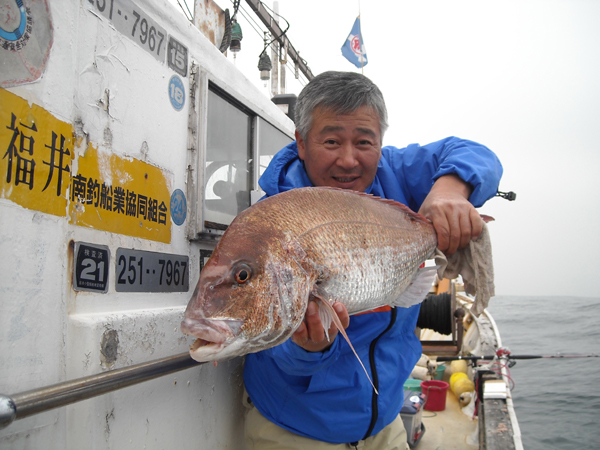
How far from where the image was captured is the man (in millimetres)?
1957

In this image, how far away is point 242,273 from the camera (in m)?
1.23

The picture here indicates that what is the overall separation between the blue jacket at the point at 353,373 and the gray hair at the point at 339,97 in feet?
0.89

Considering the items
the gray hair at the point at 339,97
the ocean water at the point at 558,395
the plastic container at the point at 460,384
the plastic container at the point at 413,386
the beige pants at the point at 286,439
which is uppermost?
the gray hair at the point at 339,97

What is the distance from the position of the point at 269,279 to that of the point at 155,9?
4.89ft

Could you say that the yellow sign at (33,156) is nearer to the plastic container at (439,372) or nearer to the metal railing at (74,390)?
Result: the metal railing at (74,390)

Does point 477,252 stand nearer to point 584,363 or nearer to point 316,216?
point 316,216

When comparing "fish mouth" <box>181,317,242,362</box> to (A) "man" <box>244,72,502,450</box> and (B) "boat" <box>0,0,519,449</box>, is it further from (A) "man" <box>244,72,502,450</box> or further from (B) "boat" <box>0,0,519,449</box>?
(A) "man" <box>244,72,502,450</box>

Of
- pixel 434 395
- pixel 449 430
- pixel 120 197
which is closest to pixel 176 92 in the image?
pixel 120 197

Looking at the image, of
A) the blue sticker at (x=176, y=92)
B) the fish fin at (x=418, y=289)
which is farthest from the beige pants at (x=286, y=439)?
the blue sticker at (x=176, y=92)

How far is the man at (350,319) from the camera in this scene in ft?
6.42

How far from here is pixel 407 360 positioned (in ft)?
7.28

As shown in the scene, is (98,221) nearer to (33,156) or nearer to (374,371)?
(33,156)

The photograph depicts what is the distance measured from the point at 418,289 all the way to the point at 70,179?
148cm

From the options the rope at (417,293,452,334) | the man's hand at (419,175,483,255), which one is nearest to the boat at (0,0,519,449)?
the man's hand at (419,175,483,255)
